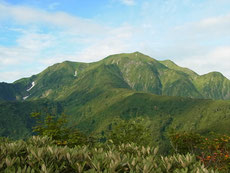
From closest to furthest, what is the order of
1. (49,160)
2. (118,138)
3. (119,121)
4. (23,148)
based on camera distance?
(49,160), (23,148), (118,138), (119,121)

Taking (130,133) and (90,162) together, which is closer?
(90,162)

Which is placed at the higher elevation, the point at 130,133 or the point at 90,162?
the point at 90,162

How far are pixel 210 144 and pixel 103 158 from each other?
18.0 metres

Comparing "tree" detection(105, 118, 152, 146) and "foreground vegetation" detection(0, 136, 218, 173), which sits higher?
"foreground vegetation" detection(0, 136, 218, 173)

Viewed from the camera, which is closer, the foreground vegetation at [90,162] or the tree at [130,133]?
the foreground vegetation at [90,162]

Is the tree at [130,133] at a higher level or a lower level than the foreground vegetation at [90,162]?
lower

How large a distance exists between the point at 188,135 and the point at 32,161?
78.6 ft

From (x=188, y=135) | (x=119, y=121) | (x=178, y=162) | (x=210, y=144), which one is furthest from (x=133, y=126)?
(x=178, y=162)

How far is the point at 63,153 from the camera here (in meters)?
8.02

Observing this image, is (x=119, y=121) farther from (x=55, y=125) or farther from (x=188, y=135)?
(x=55, y=125)

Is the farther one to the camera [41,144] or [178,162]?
[41,144]

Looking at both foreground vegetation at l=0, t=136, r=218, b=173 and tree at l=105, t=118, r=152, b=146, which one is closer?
foreground vegetation at l=0, t=136, r=218, b=173

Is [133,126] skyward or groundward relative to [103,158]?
groundward

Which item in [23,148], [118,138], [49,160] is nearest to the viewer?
[49,160]
